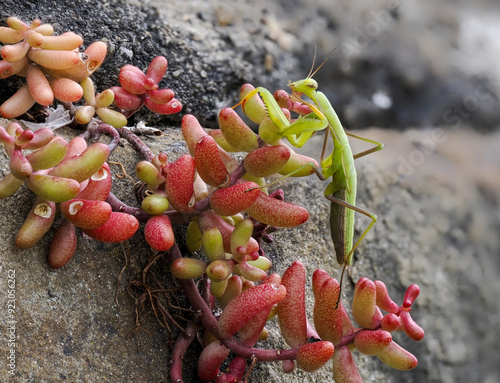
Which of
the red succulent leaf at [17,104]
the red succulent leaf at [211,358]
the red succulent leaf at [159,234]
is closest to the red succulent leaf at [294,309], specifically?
the red succulent leaf at [211,358]

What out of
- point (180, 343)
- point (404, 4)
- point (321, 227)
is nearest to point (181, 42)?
point (321, 227)

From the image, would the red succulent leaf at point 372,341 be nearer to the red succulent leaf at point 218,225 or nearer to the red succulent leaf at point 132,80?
the red succulent leaf at point 218,225

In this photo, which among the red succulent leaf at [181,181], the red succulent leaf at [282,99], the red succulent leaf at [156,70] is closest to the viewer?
the red succulent leaf at [181,181]

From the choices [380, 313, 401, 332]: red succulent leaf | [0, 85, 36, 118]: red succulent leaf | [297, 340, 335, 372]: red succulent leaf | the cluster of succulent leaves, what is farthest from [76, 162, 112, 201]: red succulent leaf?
[380, 313, 401, 332]: red succulent leaf

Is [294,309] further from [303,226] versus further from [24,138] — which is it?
[24,138]

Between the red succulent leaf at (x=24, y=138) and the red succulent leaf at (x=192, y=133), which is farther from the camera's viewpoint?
the red succulent leaf at (x=192, y=133)

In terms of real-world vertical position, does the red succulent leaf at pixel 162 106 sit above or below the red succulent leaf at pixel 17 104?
below

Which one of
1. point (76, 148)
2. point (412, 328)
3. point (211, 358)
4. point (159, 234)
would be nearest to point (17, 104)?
point (76, 148)
